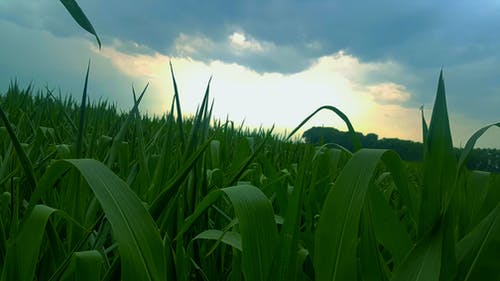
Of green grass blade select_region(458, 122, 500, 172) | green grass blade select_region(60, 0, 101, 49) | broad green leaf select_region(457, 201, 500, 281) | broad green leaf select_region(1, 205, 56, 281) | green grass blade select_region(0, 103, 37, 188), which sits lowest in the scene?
broad green leaf select_region(1, 205, 56, 281)

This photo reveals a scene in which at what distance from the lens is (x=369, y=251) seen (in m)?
0.56

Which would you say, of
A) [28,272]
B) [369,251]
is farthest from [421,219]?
[28,272]

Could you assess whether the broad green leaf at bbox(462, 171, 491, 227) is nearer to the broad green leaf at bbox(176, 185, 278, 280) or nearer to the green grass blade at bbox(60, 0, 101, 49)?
the broad green leaf at bbox(176, 185, 278, 280)

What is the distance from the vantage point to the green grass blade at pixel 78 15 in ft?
1.40

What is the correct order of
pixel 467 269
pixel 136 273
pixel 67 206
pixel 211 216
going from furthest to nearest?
pixel 211 216
pixel 67 206
pixel 467 269
pixel 136 273

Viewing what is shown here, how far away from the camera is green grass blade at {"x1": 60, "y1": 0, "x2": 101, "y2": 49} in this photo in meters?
0.43

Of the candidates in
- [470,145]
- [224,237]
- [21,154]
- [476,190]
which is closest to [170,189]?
[224,237]

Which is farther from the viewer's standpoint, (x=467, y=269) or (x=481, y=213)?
(x=481, y=213)

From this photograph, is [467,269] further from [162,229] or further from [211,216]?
[211,216]

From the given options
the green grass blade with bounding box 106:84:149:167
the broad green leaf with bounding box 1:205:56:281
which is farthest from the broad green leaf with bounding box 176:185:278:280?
the green grass blade with bounding box 106:84:149:167

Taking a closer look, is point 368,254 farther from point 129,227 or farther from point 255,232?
point 129,227

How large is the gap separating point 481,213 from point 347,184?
31 cm

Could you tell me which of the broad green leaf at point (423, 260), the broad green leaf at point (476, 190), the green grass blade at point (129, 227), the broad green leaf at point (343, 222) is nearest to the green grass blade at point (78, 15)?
Result: the green grass blade at point (129, 227)

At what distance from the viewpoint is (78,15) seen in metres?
0.43
